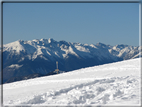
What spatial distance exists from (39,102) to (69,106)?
211 cm

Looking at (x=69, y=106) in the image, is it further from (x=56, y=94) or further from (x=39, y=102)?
(x=56, y=94)

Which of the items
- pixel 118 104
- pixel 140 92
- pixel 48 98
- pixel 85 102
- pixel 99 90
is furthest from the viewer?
pixel 99 90

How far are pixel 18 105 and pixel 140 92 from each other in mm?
5716

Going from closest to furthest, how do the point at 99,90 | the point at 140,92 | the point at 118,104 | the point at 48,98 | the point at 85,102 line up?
the point at 118,104 → the point at 85,102 → the point at 140,92 → the point at 48,98 → the point at 99,90

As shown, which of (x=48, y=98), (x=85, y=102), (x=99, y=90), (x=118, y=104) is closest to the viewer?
(x=118, y=104)

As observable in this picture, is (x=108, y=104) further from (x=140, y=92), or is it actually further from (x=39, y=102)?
(x=39, y=102)

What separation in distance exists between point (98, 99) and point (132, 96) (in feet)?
4.95

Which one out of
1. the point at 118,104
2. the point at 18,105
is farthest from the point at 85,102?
the point at 18,105

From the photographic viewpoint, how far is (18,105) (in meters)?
10.0

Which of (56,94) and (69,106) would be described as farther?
(56,94)

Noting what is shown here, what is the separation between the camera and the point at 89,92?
11312 millimetres

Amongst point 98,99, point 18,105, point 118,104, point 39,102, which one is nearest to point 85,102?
point 98,99

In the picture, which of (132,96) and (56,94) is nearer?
(132,96)

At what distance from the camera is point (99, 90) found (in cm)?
1180
